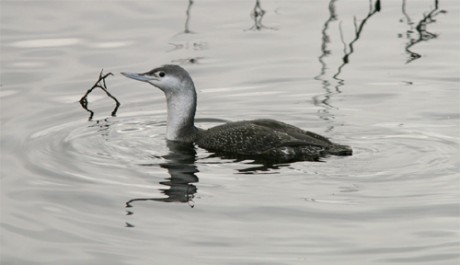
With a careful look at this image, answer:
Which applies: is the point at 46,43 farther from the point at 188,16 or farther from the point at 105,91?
the point at 105,91

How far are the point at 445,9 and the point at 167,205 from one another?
674cm

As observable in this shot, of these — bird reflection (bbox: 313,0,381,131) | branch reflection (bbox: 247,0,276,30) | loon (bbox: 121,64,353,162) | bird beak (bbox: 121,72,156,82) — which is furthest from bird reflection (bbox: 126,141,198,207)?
branch reflection (bbox: 247,0,276,30)

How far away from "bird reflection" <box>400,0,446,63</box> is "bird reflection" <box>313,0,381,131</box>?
0.45 meters

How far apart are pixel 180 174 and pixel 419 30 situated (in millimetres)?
4952

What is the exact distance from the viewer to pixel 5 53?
14.6m

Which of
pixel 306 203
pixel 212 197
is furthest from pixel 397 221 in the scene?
pixel 212 197

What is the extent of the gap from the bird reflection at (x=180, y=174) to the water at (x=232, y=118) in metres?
0.02

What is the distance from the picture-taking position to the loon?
1132cm

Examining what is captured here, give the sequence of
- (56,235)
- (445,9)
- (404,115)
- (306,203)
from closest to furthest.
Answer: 1. (56,235)
2. (306,203)
3. (404,115)
4. (445,9)

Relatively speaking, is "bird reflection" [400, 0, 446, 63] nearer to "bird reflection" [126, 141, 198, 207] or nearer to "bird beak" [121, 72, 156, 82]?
"bird beak" [121, 72, 156, 82]

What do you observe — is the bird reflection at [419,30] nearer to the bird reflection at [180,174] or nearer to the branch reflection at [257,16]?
the branch reflection at [257,16]

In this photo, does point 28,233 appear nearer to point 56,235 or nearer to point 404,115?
point 56,235

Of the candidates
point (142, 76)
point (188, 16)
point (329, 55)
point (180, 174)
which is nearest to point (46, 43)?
point (188, 16)

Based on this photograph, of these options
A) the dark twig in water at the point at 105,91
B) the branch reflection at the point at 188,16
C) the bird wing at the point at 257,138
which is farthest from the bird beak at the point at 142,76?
the branch reflection at the point at 188,16
